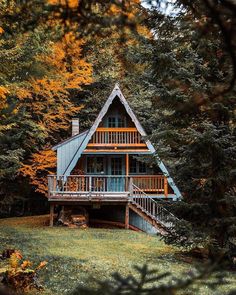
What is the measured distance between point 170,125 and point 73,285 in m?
5.62

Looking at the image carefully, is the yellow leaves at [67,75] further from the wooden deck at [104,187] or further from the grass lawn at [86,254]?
the grass lawn at [86,254]

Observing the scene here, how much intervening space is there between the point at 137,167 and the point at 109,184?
2631 mm

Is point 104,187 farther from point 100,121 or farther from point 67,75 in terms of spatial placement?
point 67,75

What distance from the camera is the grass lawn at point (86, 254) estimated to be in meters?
10.6

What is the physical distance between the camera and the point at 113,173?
89.6 feet

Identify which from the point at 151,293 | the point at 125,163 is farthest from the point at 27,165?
the point at 151,293

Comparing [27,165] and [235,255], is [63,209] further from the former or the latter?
[235,255]

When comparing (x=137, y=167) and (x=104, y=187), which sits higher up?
(x=137, y=167)

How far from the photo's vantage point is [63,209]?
2439 centimetres

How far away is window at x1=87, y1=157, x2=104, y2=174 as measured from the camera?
27.2 meters

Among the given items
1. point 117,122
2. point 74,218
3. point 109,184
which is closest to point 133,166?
point 109,184

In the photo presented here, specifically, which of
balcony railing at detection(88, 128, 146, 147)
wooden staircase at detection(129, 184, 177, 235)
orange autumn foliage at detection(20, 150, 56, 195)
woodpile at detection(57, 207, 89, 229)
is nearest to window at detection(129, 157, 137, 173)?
balcony railing at detection(88, 128, 146, 147)

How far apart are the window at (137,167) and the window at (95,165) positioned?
6.09 feet

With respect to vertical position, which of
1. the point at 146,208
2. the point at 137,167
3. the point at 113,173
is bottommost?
the point at 146,208
